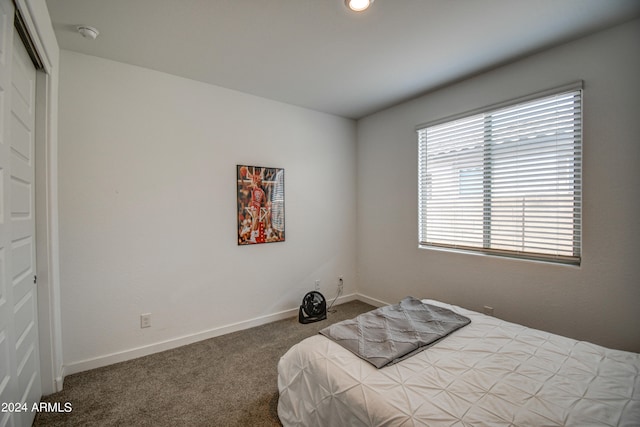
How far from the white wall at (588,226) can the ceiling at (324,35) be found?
0.54 ft

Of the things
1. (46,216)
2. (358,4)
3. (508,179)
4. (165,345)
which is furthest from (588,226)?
(46,216)

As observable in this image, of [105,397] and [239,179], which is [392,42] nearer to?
[239,179]

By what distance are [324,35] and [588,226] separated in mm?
2433

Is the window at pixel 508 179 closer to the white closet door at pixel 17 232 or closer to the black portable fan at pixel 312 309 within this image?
the black portable fan at pixel 312 309

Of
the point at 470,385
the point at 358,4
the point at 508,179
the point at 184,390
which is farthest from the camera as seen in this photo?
the point at 508,179

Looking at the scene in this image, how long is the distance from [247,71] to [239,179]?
1.07m

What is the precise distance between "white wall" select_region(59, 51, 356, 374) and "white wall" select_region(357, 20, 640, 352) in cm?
173

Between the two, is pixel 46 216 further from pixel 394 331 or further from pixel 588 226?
pixel 588 226

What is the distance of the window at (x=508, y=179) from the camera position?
215 cm

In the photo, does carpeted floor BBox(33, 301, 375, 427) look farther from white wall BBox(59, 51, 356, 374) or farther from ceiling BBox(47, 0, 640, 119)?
ceiling BBox(47, 0, 640, 119)

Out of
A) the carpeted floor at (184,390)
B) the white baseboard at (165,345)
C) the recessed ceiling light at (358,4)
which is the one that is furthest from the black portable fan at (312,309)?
the recessed ceiling light at (358,4)

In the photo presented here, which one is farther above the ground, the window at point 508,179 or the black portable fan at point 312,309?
the window at point 508,179

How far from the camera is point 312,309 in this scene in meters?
3.22

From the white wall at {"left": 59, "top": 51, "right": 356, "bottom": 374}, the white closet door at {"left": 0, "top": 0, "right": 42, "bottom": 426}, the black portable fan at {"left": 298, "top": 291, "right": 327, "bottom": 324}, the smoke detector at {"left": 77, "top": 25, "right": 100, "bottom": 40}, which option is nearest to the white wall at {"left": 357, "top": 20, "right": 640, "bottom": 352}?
the black portable fan at {"left": 298, "top": 291, "right": 327, "bottom": 324}
